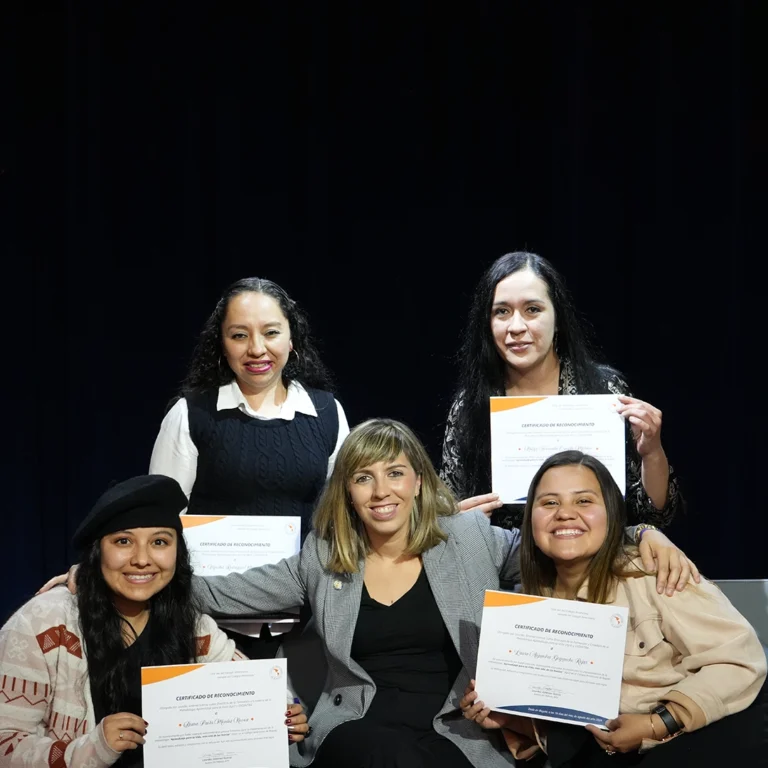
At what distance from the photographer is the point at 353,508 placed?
2.87m

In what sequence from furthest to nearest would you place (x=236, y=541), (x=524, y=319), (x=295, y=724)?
(x=524, y=319)
(x=236, y=541)
(x=295, y=724)

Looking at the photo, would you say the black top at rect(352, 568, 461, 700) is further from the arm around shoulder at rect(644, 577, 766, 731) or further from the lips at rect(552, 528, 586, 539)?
the arm around shoulder at rect(644, 577, 766, 731)

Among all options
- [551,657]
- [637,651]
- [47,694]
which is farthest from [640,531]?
[47,694]

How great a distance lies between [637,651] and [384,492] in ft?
2.69

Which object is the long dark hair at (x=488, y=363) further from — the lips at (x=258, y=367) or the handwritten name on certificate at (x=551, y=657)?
the handwritten name on certificate at (x=551, y=657)

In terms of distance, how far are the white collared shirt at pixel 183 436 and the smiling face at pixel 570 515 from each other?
1.04 metres

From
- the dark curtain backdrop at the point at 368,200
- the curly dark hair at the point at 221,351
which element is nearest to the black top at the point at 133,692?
the curly dark hair at the point at 221,351

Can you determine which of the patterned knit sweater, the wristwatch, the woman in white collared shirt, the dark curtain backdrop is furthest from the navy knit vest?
the dark curtain backdrop

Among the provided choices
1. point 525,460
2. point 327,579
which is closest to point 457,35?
point 525,460

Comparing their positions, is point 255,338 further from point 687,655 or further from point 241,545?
point 687,655

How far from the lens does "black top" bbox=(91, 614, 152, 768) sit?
243 centimetres

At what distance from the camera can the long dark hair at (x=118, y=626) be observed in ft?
7.99

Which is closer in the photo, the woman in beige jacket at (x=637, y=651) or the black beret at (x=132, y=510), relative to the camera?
the woman in beige jacket at (x=637, y=651)

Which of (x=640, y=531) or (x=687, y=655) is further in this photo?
(x=640, y=531)
